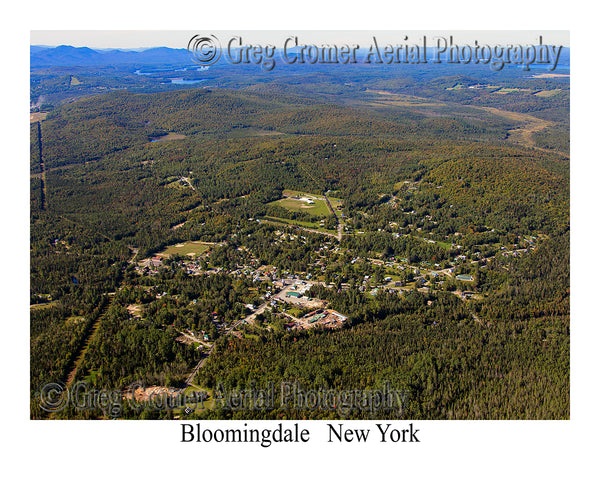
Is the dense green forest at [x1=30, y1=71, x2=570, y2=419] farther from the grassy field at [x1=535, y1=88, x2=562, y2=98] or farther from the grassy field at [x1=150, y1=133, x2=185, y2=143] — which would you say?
the grassy field at [x1=535, y1=88, x2=562, y2=98]

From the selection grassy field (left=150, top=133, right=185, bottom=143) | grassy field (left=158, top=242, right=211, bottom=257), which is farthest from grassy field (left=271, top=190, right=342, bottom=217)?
grassy field (left=150, top=133, right=185, bottom=143)

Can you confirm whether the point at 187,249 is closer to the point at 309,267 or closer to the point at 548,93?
the point at 309,267

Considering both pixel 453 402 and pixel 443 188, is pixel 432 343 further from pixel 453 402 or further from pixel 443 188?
pixel 443 188

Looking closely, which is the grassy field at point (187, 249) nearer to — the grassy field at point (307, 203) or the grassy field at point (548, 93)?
the grassy field at point (307, 203)

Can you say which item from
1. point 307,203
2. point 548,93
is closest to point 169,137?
point 307,203

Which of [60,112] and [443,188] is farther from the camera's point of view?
[60,112]

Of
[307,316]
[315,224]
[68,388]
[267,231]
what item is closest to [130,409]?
[68,388]

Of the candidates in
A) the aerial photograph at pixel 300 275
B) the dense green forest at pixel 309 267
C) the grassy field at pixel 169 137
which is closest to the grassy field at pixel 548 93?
the dense green forest at pixel 309 267
